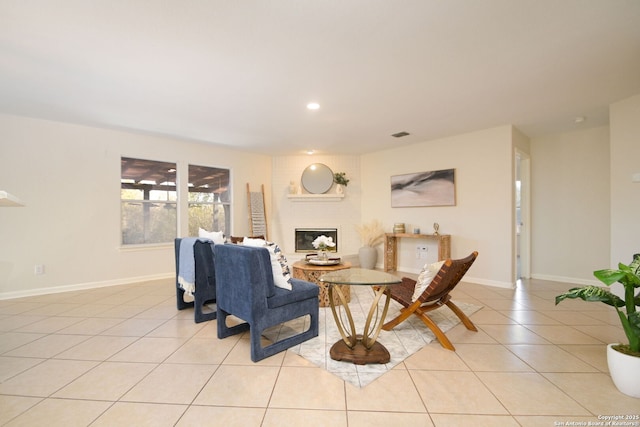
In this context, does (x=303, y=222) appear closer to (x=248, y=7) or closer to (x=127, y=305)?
(x=127, y=305)

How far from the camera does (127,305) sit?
3521 millimetres

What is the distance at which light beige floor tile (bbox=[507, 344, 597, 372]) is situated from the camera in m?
2.01

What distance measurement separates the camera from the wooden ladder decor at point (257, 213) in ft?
19.4

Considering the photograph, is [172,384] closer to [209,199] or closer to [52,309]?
[52,309]

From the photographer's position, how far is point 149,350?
2344 millimetres

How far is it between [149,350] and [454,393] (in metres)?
2.36

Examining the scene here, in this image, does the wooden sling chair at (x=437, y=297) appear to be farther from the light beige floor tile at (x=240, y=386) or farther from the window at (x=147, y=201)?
the window at (x=147, y=201)

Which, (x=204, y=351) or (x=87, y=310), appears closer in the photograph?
(x=204, y=351)

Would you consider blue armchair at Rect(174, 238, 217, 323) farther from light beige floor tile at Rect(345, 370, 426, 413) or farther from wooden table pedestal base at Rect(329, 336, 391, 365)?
light beige floor tile at Rect(345, 370, 426, 413)

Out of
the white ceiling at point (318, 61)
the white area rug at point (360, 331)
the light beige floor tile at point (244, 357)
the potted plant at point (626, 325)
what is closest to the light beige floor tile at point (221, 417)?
the light beige floor tile at point (244, 357)

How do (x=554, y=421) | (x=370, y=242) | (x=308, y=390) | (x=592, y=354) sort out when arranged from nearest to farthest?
(x=554, y=421)
(x=308, y=390)
(x=592, y=354)
(x=370, y=242)

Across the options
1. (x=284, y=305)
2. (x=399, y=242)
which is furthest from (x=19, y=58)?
(x=399, y=242)

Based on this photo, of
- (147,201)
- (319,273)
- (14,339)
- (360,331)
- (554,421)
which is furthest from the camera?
(147,201)

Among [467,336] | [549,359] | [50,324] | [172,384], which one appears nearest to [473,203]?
[467,336]
